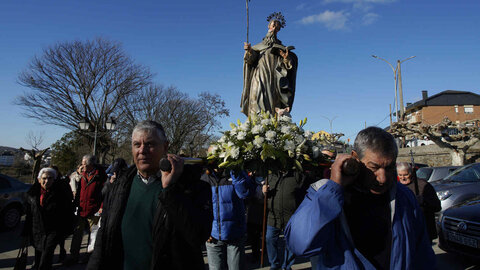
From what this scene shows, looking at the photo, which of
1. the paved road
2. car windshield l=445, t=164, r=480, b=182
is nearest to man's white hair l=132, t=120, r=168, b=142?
the paved road

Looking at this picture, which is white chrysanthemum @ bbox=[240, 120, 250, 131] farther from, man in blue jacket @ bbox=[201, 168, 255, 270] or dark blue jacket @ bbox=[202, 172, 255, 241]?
dark blue jacket @ bbox=[202, 172, 255, 241]

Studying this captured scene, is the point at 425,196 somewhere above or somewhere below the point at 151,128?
below

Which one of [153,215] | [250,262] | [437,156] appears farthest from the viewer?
[437,156]

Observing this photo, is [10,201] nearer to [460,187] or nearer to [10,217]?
[10,217]

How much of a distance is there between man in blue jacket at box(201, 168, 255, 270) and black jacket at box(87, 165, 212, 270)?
178cm

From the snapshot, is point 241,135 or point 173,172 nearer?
point 173,172

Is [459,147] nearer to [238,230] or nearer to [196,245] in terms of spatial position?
[238,230]

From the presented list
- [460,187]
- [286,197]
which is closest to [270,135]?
[286,197]

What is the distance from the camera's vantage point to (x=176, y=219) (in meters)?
1.93

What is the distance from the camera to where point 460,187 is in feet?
26.5

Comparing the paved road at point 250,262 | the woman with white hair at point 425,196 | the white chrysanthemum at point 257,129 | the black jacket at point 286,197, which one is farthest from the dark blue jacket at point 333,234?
the paved road at point 250,262

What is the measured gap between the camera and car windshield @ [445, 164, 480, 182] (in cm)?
845

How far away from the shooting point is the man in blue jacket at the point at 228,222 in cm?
403

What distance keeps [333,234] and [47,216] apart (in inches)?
198
